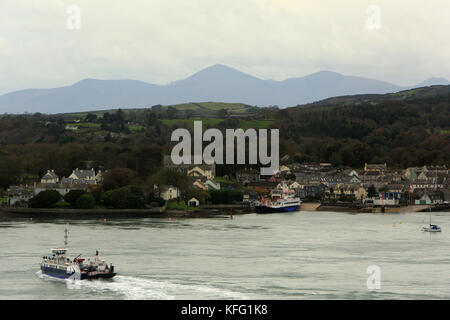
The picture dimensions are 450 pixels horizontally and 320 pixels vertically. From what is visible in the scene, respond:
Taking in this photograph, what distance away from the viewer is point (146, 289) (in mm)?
20141

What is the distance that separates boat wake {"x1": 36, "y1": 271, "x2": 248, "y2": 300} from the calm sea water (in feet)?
0.09

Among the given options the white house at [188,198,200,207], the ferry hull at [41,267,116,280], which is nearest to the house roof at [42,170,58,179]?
the white house at [188,198,200,207]

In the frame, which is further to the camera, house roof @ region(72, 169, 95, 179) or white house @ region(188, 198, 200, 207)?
house roof @ region(72, 169, 95, 179)

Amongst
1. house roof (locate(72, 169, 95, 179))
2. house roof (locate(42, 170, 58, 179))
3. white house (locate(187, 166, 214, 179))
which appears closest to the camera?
house roof (locate(42, 170, 58, 179))

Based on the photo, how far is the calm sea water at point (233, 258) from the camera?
2016 cm

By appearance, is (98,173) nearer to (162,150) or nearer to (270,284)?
(162,150)

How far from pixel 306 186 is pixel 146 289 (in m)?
40.6

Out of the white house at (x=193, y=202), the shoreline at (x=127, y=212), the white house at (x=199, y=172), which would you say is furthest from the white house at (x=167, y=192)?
the white house at (x=199, y=172)

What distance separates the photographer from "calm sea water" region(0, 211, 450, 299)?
20.2 m

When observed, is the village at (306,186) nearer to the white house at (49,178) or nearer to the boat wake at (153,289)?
the white house at (49,178)

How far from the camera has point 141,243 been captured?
29203 millimetres

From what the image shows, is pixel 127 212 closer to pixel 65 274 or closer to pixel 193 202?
pixel 193 202

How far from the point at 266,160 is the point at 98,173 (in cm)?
1842

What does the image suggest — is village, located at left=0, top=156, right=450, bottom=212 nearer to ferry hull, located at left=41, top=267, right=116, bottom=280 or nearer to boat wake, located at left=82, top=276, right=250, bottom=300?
ferry hull, located at left=41, top=267, right=116, bottom=280
